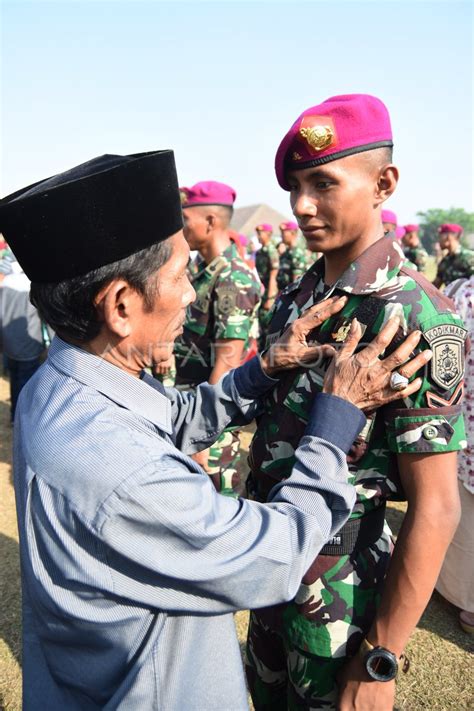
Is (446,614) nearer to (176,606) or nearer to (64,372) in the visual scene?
(176,606)

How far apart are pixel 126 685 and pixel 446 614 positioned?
3.09 meters

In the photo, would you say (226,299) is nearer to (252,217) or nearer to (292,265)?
(292,265)

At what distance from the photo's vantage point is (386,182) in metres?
1.74

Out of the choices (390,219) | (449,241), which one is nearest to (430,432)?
(390,219)

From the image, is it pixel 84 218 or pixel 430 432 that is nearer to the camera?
pixel 84 218

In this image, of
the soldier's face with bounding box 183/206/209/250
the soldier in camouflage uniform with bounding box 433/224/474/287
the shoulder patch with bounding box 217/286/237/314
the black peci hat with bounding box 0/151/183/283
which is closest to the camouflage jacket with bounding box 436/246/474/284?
the soldier in camouflage uniform with bounding box 433/224/474/287

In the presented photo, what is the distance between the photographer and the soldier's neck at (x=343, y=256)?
1.81m

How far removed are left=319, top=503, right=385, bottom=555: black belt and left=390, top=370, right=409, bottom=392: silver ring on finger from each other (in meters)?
0.50

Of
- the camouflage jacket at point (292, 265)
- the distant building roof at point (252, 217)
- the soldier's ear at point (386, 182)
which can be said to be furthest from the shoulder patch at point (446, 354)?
the distant building roof at point (252, 217)

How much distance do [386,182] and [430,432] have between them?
0.87 metres

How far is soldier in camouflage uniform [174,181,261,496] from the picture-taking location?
405 centimetres

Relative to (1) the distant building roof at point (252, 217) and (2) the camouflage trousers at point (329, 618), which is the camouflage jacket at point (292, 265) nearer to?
(2) the camouflage trousers at point (329, 618)

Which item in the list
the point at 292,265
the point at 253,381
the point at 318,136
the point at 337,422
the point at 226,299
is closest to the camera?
the point at 337,422

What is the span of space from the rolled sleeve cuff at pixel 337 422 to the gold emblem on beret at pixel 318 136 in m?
0.84
